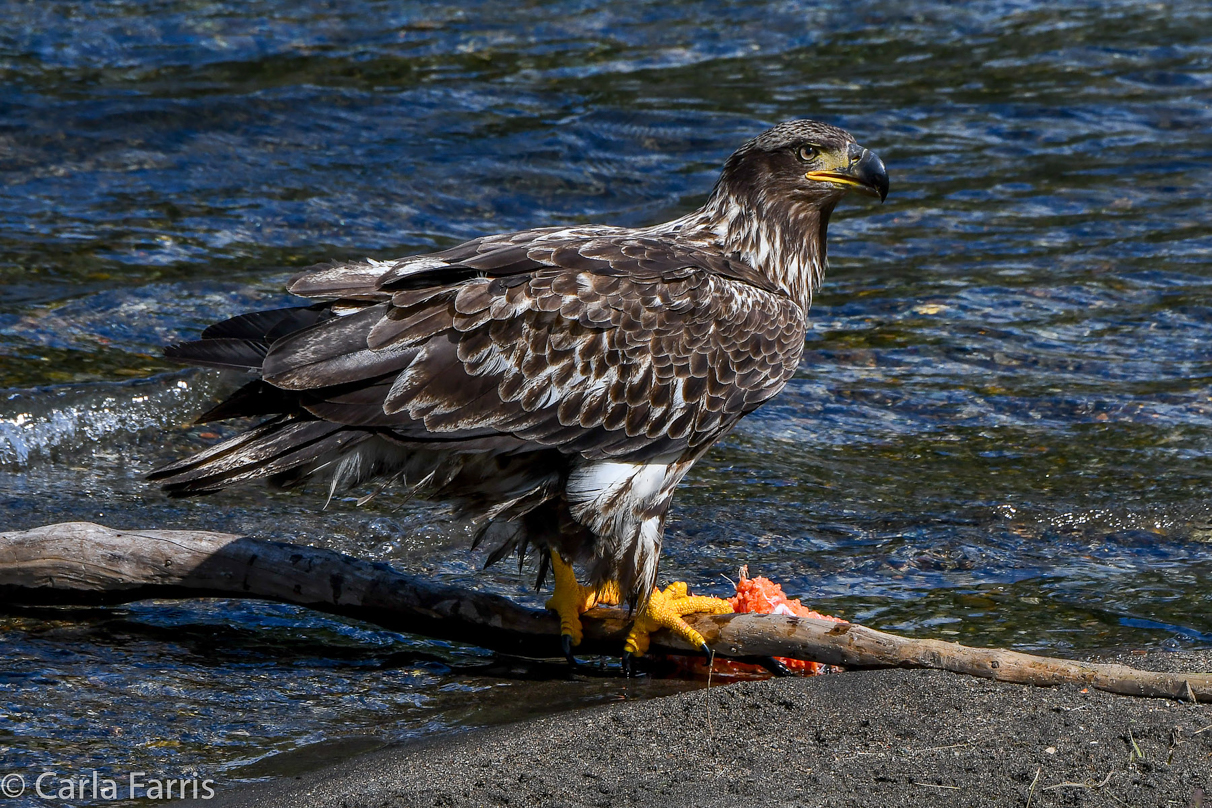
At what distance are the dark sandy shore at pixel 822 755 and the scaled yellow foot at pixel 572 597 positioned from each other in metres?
0.61

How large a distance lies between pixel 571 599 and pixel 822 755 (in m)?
1.53

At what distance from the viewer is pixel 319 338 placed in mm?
5367

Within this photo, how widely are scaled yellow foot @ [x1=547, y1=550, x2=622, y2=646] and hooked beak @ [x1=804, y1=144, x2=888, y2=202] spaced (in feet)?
6.73

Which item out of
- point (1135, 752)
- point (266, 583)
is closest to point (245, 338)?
point (266, 583)

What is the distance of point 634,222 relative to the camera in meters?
11.3

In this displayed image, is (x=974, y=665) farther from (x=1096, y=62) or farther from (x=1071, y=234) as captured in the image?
(x=1096, y=62)

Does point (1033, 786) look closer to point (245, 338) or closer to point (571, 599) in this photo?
point (571, 599)

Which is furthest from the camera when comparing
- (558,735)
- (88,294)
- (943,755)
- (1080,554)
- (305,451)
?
(88,294)

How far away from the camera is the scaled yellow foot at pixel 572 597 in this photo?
Result: 544cm

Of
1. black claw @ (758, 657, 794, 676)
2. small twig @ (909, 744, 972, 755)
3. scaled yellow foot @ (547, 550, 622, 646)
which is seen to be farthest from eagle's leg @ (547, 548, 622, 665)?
small twig @ (909, 744, 972, 755)

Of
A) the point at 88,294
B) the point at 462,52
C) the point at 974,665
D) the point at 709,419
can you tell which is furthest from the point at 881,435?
the point at 462,52

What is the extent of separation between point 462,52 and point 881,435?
27.4 feet

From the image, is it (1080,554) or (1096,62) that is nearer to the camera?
(1080,554)

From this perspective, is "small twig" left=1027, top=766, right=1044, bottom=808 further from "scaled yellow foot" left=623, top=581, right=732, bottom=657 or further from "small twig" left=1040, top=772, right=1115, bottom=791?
"scaled yellow foot" left=623, top=581, right=732, bottom=657
